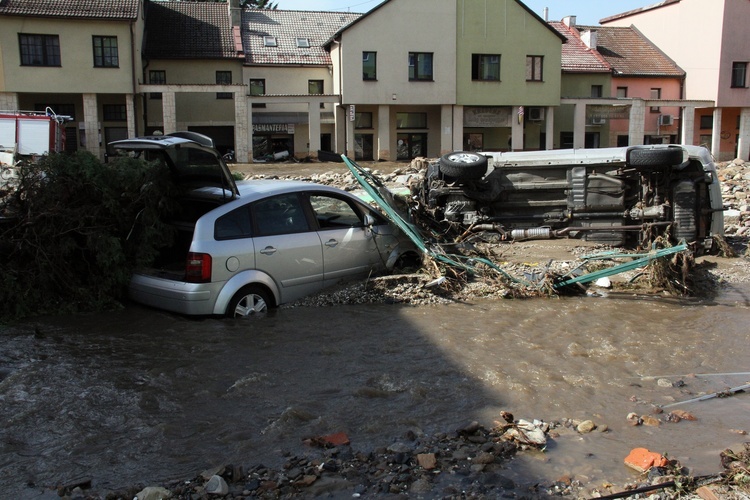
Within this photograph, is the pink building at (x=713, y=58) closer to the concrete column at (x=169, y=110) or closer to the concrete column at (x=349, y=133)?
the concrete column at (x=349, y=133)

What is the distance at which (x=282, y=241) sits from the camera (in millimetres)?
7812

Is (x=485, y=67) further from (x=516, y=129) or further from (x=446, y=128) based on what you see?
(x=446, y=128)

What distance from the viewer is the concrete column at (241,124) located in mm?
34344

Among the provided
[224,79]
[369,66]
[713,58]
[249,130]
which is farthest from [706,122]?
[224,79]

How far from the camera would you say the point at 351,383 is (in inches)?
232

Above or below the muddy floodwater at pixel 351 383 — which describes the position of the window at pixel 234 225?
above

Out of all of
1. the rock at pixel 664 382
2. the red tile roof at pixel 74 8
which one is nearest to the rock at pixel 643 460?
the rock at pixel 664 382

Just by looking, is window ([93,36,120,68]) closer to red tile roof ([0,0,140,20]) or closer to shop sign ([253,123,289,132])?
red tile roof ([0,0,140,20])

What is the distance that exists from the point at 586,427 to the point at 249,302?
13.1 feet

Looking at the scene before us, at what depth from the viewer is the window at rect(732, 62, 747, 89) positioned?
41.9 m

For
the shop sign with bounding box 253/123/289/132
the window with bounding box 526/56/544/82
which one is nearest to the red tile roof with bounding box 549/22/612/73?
the window with bounding box 526/56/544/82

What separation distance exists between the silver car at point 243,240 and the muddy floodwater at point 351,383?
0.31m

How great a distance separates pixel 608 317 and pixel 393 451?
4409mm

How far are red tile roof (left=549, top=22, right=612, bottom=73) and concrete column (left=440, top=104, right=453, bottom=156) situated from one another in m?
8.41
